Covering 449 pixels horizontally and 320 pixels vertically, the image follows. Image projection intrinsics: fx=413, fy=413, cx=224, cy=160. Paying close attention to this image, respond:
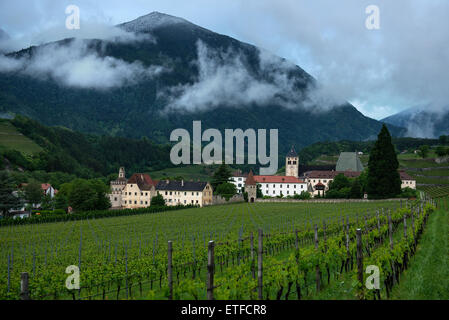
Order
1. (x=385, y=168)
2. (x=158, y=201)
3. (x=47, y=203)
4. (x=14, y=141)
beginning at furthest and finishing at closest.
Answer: (x=14, y=141) → (x=47, y=203) → (x=158, y=201) → (x=385, y=168)

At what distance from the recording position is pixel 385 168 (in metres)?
71.4

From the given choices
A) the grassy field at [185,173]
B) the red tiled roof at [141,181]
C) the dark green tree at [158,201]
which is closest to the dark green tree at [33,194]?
the red tiled roof at [141,181]

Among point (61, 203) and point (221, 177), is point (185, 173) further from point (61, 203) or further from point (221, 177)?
point (61, 203)

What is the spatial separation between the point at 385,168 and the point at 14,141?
491 feet

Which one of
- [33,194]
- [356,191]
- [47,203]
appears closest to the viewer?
[356,191]

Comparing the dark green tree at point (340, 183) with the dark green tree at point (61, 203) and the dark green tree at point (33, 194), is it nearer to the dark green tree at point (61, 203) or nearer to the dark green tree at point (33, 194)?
the dark green tree at point (61, 203)

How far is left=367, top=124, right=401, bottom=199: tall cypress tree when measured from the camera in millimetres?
Result: 71000

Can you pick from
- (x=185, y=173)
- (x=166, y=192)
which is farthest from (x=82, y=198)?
(x=185, y=173)

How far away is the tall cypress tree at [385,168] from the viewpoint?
71.0 meters

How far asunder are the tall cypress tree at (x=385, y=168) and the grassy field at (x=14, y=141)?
A: 132 metres

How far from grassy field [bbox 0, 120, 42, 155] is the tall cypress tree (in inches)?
5198

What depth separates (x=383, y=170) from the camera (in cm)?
7138
